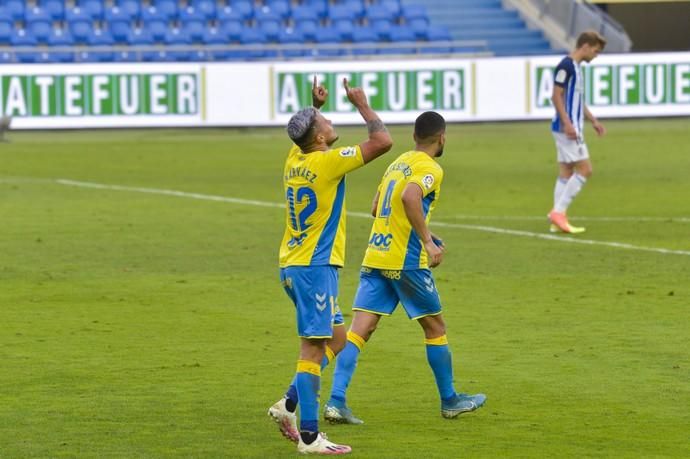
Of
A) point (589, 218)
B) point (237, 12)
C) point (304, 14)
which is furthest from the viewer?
point (304, 14)

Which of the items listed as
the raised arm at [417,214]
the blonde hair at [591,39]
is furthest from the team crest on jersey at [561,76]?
the raised arm at [417,214]

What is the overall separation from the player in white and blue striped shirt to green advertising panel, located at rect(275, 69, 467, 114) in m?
13.8

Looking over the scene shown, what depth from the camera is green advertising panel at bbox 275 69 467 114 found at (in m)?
30.8

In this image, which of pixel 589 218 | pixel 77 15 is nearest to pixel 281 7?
pixel 77 15

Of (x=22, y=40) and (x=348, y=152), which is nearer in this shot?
(x=348, y=152)

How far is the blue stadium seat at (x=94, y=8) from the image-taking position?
34.9m

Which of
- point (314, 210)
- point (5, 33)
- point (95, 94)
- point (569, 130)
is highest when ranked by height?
point (314, 210)

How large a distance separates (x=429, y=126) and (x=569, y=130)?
340 inches

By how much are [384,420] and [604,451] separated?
1.34 m

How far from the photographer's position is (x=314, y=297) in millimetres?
7633

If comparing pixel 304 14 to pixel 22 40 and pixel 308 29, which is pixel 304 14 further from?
pixel 22 40

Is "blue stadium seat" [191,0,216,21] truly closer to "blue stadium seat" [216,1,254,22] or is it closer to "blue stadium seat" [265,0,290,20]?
"blue stadium seat" [216,1,254,22]

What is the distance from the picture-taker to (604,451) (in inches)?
300

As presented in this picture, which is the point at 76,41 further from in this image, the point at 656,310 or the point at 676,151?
the point at 656,310
